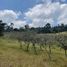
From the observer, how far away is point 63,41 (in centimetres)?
10719

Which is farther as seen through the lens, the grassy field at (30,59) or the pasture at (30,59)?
the pasture at (30,59)

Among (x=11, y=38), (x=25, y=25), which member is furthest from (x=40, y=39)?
(x=25, y=25)

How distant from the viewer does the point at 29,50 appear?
100125 mm

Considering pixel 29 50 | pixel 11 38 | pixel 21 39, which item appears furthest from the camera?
pixel 11 38

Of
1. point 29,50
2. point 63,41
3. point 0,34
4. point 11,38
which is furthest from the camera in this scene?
point 0,34

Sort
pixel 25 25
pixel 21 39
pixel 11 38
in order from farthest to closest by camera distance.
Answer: pixel 25 25, pixel 11 38, pixel 21 39

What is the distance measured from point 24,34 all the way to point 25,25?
72990 mm

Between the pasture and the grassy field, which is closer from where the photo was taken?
the grassy field

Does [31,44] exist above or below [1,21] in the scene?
below

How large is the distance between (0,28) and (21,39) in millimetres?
35071

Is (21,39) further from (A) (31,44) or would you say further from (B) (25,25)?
(B) (25,25)

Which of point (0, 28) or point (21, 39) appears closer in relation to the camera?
point (21, 39)

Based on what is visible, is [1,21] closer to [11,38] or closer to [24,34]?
[11,38]

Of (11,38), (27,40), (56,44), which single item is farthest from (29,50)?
(11,38)
